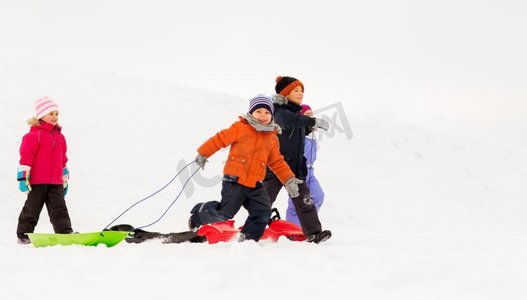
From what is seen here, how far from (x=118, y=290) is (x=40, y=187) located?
366 centimetres

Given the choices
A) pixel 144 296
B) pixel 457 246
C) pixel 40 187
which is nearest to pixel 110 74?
pixel 40 187

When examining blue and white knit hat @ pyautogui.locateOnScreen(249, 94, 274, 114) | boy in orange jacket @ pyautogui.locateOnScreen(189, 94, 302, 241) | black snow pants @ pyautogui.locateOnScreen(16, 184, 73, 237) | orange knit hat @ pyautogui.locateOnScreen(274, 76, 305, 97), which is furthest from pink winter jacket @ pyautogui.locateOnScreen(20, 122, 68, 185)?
orange knit hat @ pyautogui.locateOnScreen(274, 76, 305, 97)

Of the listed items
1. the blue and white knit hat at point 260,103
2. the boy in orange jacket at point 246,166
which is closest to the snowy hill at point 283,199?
the boy in orange jacket at point 246,166

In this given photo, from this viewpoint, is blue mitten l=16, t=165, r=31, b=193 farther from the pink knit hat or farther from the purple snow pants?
the purple snow pants

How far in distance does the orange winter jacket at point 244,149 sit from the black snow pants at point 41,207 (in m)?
2.24

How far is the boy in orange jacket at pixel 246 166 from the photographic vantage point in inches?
231

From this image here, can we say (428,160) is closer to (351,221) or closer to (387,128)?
(387,128)

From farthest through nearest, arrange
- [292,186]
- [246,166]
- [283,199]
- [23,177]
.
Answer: [283,199] < [23,177] < [292,186] < [246,166]

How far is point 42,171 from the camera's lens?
6.75 meters

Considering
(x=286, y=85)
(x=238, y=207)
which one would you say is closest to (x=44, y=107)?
(x=238, y=207)

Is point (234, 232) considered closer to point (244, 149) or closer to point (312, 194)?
point (244, 149)

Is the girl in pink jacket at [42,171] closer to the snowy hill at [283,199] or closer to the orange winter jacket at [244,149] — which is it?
the snowy hill at [283,199]

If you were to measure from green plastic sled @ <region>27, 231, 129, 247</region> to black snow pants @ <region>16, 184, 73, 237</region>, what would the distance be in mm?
910

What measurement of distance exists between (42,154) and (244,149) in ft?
8.64
